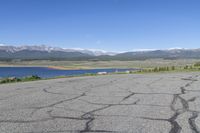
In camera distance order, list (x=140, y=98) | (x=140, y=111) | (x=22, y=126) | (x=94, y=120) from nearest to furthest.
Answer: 1. (x=22, y=126)
2. (x=94, y=120)
3. (x=140, y=111)
4. (x=140, y=98)

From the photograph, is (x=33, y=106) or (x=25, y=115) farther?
(x=33, y=106)

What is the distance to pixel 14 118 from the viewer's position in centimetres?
694

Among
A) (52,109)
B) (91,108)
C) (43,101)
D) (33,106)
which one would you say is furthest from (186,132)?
Answer: (43,101)

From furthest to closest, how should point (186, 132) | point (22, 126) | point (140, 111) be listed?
point (140, 111) → point (22, 126) → point (186, 132)

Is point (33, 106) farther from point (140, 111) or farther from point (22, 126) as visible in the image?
point (140, 111)

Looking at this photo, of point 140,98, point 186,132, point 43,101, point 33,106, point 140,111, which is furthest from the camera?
point 140,98

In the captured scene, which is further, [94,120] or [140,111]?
[140,111]

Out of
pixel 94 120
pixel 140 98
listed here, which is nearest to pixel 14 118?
pixel 94 120

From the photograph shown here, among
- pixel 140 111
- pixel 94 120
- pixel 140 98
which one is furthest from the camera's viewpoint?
pixel 140 98

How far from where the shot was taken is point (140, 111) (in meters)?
7.98

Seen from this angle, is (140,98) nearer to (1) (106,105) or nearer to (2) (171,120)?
(1) (106,105)

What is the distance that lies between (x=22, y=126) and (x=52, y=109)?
199cm

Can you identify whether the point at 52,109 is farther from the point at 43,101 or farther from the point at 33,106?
the point at 43,101

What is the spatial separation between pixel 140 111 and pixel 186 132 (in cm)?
225
